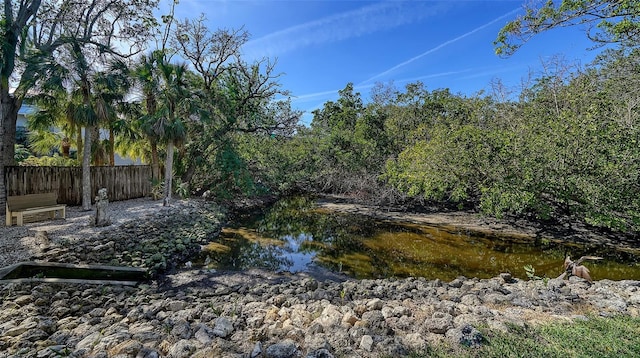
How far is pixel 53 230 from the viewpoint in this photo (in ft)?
22.9

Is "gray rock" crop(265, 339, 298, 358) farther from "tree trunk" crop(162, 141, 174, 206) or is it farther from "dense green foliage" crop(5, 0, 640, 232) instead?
"tree trunk" crop(162, 141, 174, 206)

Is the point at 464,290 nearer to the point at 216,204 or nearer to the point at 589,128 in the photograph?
the point at 589,128

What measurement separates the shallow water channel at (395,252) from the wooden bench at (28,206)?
15.1 ft

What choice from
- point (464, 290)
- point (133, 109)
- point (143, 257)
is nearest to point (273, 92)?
point (133, 109)

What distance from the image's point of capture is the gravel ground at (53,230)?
219 inches

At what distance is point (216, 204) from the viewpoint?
13.8 meters

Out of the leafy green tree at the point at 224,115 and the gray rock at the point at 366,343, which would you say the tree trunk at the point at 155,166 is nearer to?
the leafy green tree at the point at 224,115

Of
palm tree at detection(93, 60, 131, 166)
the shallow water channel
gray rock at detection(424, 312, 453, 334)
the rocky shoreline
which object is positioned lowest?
the shallow water channel

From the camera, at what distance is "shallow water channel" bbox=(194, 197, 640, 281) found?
708cm

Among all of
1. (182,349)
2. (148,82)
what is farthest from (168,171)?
(182,349)

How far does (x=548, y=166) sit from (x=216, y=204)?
1343cm

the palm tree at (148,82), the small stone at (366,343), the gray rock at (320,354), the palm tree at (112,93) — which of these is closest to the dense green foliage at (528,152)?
the palm tree at (148,82)

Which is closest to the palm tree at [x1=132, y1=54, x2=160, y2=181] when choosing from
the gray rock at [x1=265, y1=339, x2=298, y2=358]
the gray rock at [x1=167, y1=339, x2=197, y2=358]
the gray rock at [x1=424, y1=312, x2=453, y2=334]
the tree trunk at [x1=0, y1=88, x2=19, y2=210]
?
the tree trunk at [x1=0, y1=88, x2=19, y2=210]

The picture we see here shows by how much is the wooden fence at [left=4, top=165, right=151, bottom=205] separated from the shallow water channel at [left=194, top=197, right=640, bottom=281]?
17.7 feet
